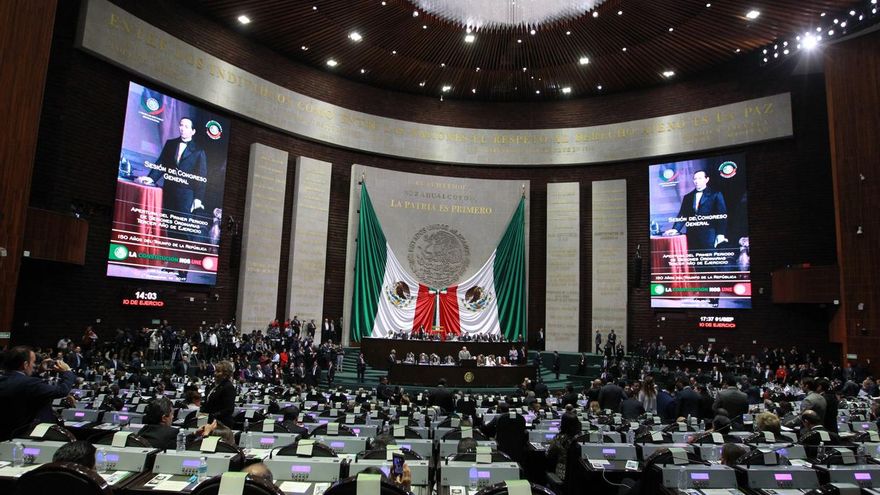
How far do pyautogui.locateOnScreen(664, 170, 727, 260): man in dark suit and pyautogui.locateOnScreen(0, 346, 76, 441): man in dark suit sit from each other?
21.1 meters

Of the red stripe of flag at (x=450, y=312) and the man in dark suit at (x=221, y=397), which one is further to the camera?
the red stripe of flag at (x=450, y=312)

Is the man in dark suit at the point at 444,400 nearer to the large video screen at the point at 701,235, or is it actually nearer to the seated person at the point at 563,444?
the seated person at the point at 563,444

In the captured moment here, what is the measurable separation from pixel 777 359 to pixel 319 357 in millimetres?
15380

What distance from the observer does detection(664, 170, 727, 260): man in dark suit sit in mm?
20578

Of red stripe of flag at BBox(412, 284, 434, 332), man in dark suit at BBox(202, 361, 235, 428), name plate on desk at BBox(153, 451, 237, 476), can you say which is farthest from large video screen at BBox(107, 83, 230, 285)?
name plate on desk at BBox(153, 451, 237, 476)


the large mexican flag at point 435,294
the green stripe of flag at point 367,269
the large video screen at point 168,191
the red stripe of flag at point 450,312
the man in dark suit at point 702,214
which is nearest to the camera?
the large video screen at point 168,191

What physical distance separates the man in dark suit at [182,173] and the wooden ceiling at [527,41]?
195 inches

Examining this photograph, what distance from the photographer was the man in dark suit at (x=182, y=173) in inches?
681

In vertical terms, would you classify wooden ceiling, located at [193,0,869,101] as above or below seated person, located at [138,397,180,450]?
above

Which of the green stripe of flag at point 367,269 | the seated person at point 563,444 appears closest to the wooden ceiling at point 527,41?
the green stripe of flag at point 367,269

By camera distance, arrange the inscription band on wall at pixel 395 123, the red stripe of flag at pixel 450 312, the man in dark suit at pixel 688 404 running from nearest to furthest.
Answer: the man in dark suit at pixel 688 404 < the inscription band on wall at pixel 395 123 < the red stripe of flag at pixel 450 312

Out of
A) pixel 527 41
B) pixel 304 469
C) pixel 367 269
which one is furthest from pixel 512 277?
pixel 304 469

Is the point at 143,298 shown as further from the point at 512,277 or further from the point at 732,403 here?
the point at 732,403

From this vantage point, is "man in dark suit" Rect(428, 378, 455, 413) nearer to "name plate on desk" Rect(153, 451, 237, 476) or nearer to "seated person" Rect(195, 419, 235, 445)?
"seated person" Rect(195, 419, 235, 445)
